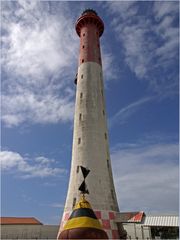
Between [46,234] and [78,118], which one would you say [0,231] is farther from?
[78,118]

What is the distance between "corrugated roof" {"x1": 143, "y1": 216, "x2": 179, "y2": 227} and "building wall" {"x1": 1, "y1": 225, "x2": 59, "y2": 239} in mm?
20127

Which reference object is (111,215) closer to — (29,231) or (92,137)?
(92,137)

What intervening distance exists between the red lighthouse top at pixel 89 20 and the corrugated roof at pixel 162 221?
89.9 ft

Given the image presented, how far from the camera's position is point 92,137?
32.5 metres

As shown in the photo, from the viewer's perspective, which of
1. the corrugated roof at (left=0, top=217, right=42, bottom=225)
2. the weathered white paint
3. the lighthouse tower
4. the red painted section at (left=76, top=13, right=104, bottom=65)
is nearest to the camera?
the lighthouse tower

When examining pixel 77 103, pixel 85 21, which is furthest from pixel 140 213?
pixel 85 21

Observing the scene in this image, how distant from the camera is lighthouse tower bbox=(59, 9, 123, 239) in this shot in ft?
97.4

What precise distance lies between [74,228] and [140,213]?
18.1 metres

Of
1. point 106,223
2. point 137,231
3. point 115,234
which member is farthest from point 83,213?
point 137,231

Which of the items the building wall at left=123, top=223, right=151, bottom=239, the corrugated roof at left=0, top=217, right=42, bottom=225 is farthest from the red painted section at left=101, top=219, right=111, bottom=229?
the corrugated roof at left=0, top=217, right=42, bottom=225

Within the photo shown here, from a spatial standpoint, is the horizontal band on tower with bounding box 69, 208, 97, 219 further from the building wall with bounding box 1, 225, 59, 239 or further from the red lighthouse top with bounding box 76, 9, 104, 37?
the building wall with bounding box 1, 225, 59, 239

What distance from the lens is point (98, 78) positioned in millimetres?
36688

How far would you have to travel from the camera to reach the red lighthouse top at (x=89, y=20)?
39750 millimetres

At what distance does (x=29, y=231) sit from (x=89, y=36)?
31.0 meters
